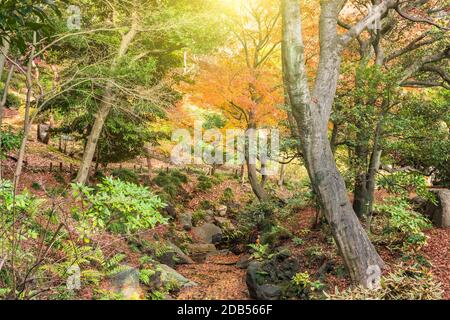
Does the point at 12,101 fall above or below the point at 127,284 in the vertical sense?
above

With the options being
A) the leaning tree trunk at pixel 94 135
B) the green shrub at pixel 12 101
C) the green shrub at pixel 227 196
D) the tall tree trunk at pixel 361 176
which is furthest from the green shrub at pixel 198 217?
the green shrub at pixel 12 101

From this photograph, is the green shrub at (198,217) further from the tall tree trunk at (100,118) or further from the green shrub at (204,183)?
the tall tree trunk at (100,118)

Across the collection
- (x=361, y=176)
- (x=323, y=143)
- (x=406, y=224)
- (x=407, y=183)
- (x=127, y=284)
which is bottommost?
(x=127, y=284)

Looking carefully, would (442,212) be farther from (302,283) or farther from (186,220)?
(186,220)

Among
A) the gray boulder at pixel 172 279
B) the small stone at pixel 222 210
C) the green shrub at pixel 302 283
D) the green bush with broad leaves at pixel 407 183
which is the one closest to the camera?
the green shrub at pixel 302 283

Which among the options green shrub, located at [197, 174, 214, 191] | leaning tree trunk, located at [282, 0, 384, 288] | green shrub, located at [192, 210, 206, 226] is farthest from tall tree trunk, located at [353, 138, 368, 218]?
green shrub, located at [197, 174, 214, 191]

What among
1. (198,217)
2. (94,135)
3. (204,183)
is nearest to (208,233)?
(198,217)

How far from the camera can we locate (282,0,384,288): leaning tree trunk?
21.0ft

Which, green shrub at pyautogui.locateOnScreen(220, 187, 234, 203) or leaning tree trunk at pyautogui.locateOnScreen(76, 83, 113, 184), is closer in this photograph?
leaning tree trunk at pyautogui.locateOnScreen(76, 83, 113, 184)

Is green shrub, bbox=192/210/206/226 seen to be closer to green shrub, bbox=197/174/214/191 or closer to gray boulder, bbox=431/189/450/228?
green shrub, bbox=197/174/214/191

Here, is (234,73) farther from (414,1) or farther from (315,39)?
(414,1)

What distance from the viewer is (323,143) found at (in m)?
6.55

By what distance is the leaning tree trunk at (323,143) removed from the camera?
639 cm
